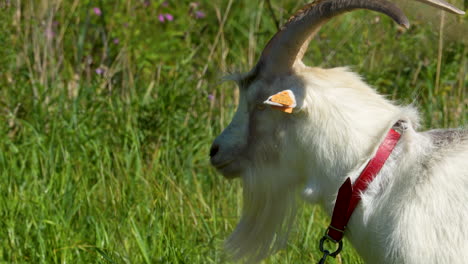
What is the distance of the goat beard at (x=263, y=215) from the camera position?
3.11 meters

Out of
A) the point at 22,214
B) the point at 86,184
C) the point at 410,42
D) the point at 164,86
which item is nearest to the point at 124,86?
the point at 164,86

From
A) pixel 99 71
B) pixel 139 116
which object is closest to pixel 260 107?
pixel 139 116

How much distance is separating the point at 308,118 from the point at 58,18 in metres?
3.73

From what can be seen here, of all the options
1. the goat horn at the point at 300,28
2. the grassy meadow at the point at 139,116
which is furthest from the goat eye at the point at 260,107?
the grassy meadow at the point at 139,116

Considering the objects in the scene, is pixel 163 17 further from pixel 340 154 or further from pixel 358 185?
pixel 358 185

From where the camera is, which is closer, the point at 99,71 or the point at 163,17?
the point at 99,71

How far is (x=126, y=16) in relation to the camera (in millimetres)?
5723

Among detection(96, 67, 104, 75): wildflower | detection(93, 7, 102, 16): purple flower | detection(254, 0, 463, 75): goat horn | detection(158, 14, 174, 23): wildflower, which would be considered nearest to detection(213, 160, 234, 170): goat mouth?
detection(254, 0, 463, 75): goat horn

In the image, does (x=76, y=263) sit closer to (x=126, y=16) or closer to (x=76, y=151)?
(x=76, y=151)

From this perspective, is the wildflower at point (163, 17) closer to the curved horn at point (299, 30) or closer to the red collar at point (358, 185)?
the curved horn at point (299, 30)

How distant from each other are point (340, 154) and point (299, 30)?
0.49 meters

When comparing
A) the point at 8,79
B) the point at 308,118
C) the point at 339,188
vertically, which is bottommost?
the point at 8,79

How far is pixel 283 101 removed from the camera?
2.81 metres

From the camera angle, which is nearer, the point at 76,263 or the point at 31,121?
the point at 76,263
